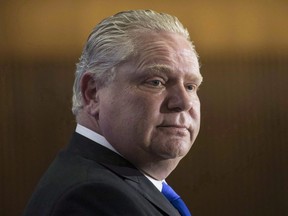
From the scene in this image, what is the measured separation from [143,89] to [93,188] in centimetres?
22

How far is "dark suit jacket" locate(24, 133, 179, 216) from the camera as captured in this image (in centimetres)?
72

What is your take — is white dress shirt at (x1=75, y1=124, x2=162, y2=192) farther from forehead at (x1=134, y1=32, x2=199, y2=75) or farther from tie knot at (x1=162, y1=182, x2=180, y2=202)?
forehead at (x1=134, y1=32, x2=199, y2=75)

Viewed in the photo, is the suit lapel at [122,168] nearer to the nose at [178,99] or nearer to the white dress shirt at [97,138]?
the white dress shirt at [97,138]

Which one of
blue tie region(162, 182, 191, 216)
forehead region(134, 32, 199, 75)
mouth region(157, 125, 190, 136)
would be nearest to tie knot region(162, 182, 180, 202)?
blue tie region(162, 182, 191, 216)

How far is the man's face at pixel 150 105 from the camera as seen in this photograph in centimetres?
87

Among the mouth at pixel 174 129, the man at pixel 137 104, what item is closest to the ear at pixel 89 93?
the man at pixel 137 104

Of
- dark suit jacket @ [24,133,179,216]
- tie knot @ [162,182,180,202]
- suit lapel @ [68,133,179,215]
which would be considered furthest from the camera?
tie knot @ [162,182,180,202]

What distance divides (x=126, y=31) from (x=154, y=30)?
0.16 feet

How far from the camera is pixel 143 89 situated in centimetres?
88

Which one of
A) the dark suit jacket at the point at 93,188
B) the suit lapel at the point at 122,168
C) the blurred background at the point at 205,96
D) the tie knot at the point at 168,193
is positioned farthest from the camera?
the blurred background at the point at 205,96


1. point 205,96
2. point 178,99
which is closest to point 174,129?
point 178,99

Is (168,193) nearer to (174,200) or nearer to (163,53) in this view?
(174,200)

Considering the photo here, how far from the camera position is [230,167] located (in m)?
2.46

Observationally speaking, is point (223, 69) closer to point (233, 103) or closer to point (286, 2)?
point (233, 103)
